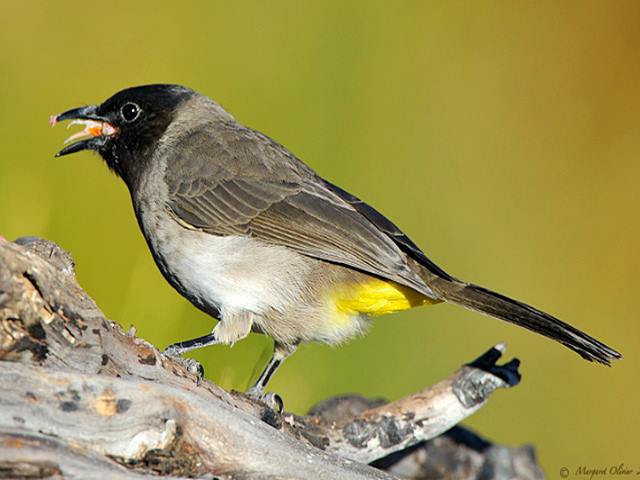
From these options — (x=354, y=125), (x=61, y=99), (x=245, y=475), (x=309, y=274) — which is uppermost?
(x=354, y=125)

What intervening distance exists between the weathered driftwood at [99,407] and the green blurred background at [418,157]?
2368mm

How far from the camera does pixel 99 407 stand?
11.8 feet

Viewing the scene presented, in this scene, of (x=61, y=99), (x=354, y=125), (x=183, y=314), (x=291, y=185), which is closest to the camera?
(x=291, y=185)

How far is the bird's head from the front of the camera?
236 inches

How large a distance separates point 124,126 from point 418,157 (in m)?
3.32

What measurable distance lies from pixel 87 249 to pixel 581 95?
4.70 meters

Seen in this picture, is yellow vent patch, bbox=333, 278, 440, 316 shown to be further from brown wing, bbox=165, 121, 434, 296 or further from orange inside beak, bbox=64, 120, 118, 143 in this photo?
orange inside beak, bbox=64, 120, 118, 143

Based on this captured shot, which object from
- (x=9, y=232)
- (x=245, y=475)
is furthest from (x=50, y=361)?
(x=9, y=232)

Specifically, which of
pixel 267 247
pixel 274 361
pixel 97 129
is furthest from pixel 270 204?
pixel 97 129

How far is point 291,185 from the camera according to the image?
19.0 feet

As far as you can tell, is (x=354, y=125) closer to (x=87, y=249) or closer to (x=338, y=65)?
(x=338, y=65)

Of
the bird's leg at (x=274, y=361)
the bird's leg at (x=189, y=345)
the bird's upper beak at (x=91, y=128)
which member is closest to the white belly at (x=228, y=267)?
the bird's leg at (x=189, y=345)

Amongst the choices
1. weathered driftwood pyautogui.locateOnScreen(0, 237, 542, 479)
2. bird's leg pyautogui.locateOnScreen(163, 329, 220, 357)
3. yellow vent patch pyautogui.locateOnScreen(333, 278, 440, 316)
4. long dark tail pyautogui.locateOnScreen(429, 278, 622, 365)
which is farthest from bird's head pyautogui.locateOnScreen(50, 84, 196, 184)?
long dark tail pyautogui.locateOnScreen(429, 278, 622, 365)

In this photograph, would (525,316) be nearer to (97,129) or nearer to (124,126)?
(124,126)
